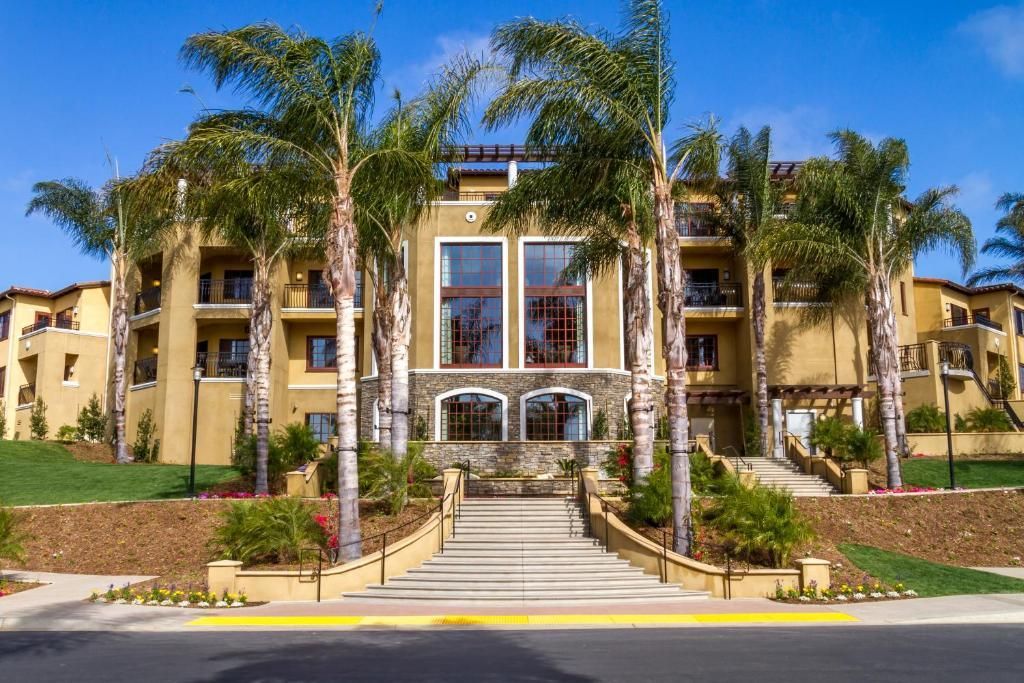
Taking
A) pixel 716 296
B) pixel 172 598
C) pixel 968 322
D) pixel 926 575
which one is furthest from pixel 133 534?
pixel 968 322

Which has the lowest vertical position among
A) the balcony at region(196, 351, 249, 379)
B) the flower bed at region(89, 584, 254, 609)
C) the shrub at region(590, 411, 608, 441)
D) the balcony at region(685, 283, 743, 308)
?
the flower bed at region(89, 584, 254, 609)

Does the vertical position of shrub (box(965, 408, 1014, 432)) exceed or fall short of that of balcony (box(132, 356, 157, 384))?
it falls short

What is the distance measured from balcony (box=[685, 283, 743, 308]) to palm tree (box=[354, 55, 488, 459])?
600 inches

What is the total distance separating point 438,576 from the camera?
55.3 feet

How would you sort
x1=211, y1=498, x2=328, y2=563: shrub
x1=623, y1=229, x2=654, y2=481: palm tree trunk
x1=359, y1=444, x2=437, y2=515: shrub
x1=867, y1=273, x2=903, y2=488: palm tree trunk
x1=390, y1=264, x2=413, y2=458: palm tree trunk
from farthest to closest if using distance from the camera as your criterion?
x1=867, y1=273, x2=903, y2=488: palm tree trunk, x1=390, y1=264, x2=413, y2=458: palm tree trunk, x1=623, y1=229, x2=654, y2=481: palm tree trunk, x1=359, y1=444, x2=437, y2=515: shrub, x1=211, y1=498, x2=328, y2=563: shrub

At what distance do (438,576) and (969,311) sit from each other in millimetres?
34642

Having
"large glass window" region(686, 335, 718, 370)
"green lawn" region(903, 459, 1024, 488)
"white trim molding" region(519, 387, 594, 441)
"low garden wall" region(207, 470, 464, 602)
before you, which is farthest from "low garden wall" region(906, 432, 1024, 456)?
"low garden wall" region(207, 470, 464, 602)

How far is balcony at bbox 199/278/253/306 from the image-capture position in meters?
35.6

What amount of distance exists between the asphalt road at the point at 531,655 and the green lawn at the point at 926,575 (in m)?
3.86

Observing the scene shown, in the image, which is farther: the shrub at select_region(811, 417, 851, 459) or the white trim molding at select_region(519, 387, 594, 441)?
the white trim molding at select_region(519, 387, 594, 441)

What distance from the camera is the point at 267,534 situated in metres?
17.1

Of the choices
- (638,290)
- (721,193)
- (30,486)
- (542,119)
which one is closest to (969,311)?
(721,193)

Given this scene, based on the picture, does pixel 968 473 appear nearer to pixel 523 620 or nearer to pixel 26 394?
pixel 523 620

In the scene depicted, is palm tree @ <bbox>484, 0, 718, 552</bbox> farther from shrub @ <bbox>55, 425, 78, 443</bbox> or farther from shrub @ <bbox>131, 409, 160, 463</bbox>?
shrub @ <bbox>55, 425, 78, 443</bbox>
